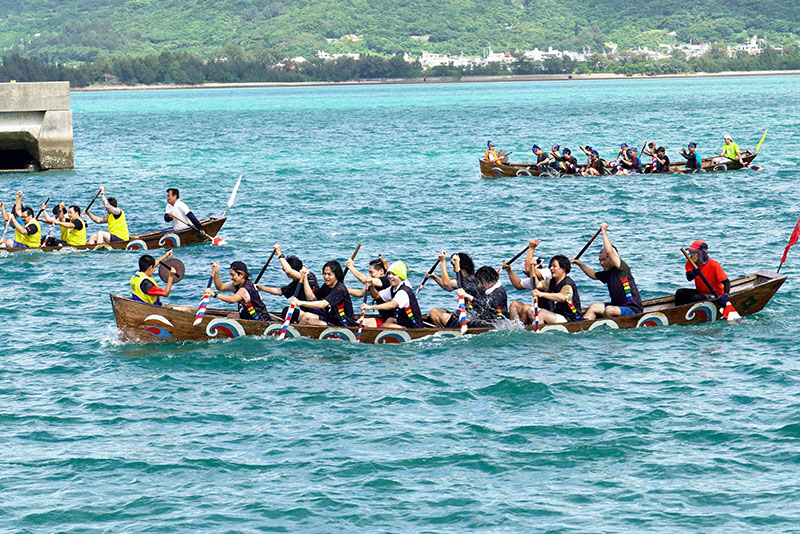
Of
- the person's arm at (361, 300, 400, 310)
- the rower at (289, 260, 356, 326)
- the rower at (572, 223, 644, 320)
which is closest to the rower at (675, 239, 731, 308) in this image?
the rower at (572, 223, 644, 320)

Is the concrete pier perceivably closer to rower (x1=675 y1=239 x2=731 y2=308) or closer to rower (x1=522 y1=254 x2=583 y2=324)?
rower (x1=522 y1=254 x2=583 y2=324)

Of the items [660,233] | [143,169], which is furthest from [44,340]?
[143,169]

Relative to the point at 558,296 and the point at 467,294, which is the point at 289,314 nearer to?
the point at 467,294

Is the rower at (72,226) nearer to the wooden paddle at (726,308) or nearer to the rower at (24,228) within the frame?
the rower at (24,228)

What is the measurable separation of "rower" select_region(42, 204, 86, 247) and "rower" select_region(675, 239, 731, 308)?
16.6 meters

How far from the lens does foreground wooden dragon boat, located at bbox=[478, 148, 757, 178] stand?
145ft

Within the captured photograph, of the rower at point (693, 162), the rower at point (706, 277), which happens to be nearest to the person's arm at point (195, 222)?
the rower at point (706, 277)

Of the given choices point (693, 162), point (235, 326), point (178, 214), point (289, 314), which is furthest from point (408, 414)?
point (693, 162)

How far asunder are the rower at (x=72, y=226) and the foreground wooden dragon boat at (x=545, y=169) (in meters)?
20.8

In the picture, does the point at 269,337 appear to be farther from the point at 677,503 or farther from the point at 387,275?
the point at 677,503

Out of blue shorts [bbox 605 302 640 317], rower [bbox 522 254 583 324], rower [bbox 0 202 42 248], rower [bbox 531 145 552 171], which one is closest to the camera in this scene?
rower [bbox 522 254 583 324]

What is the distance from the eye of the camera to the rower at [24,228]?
2714cm

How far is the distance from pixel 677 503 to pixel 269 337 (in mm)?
8938

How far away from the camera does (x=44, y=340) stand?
19625 millimetres
